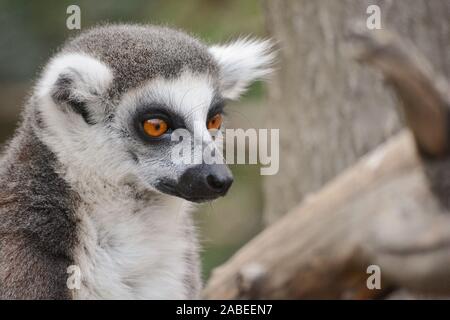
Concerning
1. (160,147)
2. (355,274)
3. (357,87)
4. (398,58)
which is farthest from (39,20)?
(398,58)

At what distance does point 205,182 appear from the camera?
377 cm

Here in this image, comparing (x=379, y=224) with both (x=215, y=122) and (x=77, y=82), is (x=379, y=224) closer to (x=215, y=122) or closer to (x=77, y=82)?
(x=215, y=122)

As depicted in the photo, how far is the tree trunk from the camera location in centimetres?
526

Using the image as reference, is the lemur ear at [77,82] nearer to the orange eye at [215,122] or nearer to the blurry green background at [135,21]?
the orange eye at [215,122]

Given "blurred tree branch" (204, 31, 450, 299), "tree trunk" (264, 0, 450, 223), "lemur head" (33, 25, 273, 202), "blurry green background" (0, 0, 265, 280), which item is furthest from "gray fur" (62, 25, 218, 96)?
"blurry green background" (0, 0, 265, 280)

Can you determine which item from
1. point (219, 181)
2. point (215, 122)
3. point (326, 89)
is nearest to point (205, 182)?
point (219, 181)

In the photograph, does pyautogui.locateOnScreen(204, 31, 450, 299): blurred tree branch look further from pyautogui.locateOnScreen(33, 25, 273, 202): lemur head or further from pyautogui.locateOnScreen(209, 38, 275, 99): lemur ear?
pyautogui.locateOnScreen(209, 38, 275, 99): lemur ear

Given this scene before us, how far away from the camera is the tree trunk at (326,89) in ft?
17.3

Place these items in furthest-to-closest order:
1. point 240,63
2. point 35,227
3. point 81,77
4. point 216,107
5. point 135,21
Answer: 1. point 135,21
2. point 240,63
3. point 216,107
4. point 81,77
5. point 35,227

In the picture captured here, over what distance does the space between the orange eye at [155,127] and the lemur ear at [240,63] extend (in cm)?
66

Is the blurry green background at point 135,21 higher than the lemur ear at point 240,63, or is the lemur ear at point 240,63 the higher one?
the blurry green background at point 135,21

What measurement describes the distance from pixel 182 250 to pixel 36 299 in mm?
886

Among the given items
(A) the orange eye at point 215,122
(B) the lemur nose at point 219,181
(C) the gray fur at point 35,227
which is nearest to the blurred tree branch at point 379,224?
(B) the lemur nose at point 219,181

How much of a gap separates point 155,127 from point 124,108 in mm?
203
